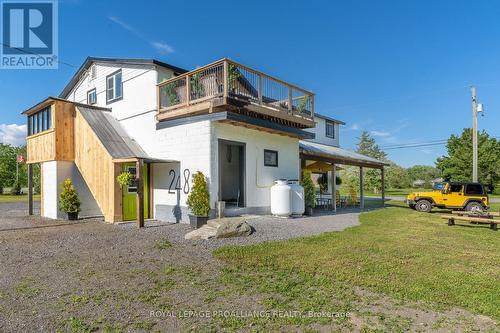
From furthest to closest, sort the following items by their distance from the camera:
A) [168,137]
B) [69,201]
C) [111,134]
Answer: [111,134]
[69,201]
[168,137]

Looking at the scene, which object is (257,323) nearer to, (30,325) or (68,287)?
A: (30,325)

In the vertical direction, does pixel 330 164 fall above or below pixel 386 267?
above

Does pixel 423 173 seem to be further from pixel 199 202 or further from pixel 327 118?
pixel 199 202

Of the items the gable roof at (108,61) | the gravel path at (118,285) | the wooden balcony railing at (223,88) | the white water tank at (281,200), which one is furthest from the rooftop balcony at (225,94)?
the gravel path at (118,285)

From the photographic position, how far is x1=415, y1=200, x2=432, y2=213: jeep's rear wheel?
16.6 m

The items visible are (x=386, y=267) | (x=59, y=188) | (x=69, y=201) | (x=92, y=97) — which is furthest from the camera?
(x=92, y=97)

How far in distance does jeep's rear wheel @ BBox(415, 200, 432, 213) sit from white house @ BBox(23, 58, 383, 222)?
6465 millimetres

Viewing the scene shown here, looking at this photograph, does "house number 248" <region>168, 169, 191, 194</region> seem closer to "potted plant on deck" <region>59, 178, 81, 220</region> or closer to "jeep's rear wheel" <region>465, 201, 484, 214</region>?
"potted plant on deck" <region>59, 178, 81, 220</region>

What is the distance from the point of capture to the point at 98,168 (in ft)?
36.6

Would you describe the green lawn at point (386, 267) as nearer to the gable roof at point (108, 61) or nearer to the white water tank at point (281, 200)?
the white water tank at point (281, 200)

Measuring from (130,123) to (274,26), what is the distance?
9283 mm

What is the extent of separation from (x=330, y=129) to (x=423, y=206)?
27.7ft

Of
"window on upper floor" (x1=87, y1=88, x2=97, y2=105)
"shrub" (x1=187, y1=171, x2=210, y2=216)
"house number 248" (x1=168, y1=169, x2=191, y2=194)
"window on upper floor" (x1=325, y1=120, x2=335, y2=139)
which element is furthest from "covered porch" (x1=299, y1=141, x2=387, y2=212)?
"window on upper floor" (x1=87, y1=88, x2=97, y2=105)

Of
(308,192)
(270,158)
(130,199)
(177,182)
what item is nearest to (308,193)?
(308,192)
